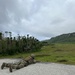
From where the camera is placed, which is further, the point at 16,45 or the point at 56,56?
the point at 16,45

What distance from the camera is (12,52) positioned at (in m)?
90.5

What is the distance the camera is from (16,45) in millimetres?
97000

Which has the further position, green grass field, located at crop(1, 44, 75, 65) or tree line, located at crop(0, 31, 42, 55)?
tree line, located at crop(0, 31, 42, 55)

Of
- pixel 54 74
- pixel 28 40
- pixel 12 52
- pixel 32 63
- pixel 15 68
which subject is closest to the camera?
pixel 54 74

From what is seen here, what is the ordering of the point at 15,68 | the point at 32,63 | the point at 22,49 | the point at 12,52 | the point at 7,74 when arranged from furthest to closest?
the point at 22,49 < the point at 12,52 < the point at 32,63 < the point at 15,68 < the point at 7,74

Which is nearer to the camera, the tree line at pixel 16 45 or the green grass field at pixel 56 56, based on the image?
the green grass field at pixel 56 56

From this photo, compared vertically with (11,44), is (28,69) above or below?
below

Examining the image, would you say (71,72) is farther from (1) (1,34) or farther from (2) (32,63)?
(1) (1,34)

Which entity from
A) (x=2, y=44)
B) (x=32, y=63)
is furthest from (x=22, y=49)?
(x=32, y=63)

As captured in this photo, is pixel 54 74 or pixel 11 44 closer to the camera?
pixel 54 74

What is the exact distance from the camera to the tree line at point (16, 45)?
90.0m

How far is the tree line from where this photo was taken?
90000mm

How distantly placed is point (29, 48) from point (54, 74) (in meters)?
70.2

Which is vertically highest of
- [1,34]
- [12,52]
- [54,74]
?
[1,34]
